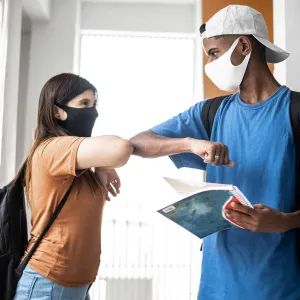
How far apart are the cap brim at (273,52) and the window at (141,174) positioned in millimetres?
2389

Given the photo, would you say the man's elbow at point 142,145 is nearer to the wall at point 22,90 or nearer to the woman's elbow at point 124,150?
the woman's elbow at point 124,150

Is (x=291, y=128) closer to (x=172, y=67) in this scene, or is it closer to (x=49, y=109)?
(x=49, y=109)

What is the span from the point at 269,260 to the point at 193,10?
11.1 feet

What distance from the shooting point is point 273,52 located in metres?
1.57

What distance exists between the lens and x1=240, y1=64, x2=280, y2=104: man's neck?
1.48m

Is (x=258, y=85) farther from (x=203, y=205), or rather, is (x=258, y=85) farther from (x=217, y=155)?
(x=203, y=205)

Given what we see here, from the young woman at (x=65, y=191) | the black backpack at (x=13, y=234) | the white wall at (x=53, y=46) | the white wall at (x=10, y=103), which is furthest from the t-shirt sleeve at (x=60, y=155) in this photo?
the white wall at (x=53, y=46)

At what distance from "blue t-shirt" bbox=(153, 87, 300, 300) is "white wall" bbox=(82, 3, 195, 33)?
302cm

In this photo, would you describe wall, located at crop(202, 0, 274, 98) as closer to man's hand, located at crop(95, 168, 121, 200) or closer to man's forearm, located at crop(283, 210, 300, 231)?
man's hand, located at crop(95, 168, 121, 200)

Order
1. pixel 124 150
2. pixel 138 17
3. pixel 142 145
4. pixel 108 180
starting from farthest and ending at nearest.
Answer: pixel 138 17
pixel 108 180
pixel 142 145
pixel 124 150

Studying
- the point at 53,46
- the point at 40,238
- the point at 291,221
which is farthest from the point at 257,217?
the point at 53,46

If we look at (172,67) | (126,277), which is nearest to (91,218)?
(126,277)

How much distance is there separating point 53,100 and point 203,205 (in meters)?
0.76

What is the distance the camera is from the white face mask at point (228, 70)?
1.49 m
